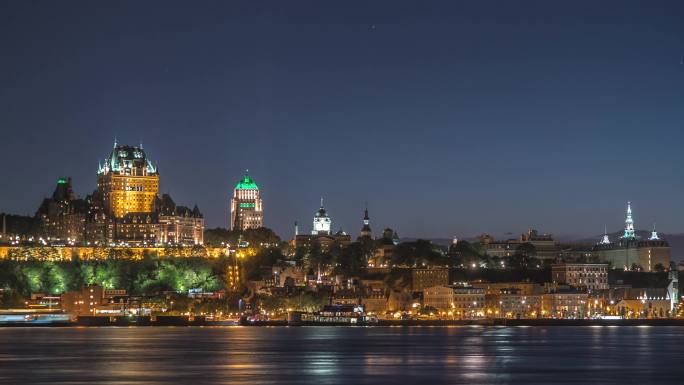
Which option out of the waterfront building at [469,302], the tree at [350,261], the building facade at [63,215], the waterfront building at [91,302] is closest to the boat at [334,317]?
the waterfront building at [469,302]

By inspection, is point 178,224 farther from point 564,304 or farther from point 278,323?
point 564,304

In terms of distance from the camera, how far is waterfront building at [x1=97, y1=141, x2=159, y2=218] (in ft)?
611

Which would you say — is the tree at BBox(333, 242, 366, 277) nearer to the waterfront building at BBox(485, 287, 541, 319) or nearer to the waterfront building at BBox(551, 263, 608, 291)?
Result: the waterfront building at BBox(485, 287, 541, 319)

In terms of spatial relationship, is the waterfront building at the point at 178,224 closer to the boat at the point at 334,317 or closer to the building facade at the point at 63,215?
the building facade at the point at 63,215

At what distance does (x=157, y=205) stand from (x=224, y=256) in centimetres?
2029

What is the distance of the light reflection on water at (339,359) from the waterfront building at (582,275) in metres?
54.5

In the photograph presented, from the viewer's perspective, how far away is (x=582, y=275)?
172m

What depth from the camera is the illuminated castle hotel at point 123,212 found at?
588 ft

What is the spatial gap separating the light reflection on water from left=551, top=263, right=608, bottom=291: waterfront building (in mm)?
54491

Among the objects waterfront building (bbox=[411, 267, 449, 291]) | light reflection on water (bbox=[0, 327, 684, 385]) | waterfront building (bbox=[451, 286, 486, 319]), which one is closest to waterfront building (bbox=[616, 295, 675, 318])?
waterfront building (bbox=[451, 286, 486, 319])

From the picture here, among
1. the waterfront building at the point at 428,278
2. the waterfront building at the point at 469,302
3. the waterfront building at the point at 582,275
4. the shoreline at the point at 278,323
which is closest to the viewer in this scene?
the shoreline at the point at 278,323

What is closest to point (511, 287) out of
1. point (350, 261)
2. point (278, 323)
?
point (350, 261)

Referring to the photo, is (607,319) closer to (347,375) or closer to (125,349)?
(125,349)

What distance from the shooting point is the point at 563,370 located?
72.2 meters
